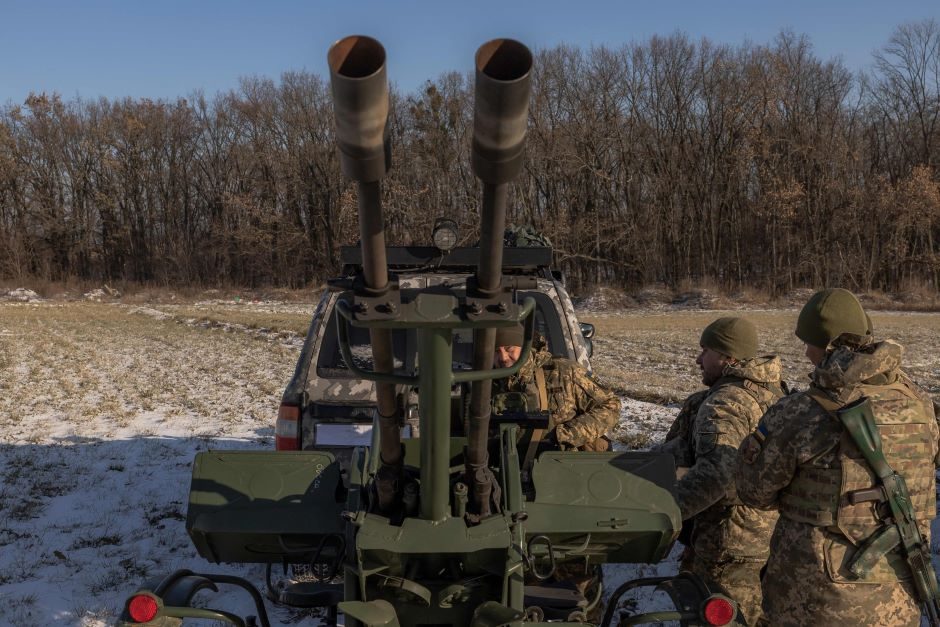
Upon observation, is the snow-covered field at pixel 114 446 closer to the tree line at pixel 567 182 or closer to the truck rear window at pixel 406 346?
the truck rear window at pixel 406 346

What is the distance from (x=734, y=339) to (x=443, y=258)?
1.81 metres

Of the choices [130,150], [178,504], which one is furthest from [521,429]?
[130,150]

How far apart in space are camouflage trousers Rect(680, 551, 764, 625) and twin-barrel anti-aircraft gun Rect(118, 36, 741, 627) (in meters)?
0.64

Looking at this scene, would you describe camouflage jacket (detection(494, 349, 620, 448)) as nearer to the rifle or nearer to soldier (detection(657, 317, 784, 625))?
soldier (detection(657, 317, 784, 625))

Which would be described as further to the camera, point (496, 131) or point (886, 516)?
point (886, 516)

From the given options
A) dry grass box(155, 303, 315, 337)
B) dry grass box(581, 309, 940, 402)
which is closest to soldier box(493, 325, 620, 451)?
dry grass box(581, 309, 940, 402)

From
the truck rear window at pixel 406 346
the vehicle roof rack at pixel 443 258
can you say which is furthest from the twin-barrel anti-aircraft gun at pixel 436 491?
the truck rear window at pixel 406 346

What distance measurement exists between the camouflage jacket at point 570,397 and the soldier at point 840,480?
1510 millimetres

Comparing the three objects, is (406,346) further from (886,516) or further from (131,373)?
(131,373)

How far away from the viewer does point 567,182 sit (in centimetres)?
4678

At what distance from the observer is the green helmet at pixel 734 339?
4.27 metres

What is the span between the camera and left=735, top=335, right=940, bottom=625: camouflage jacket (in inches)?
126

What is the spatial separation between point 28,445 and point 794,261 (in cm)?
4045

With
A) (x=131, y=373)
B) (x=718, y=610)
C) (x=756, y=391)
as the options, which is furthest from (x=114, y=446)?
(x=718, y=610)
